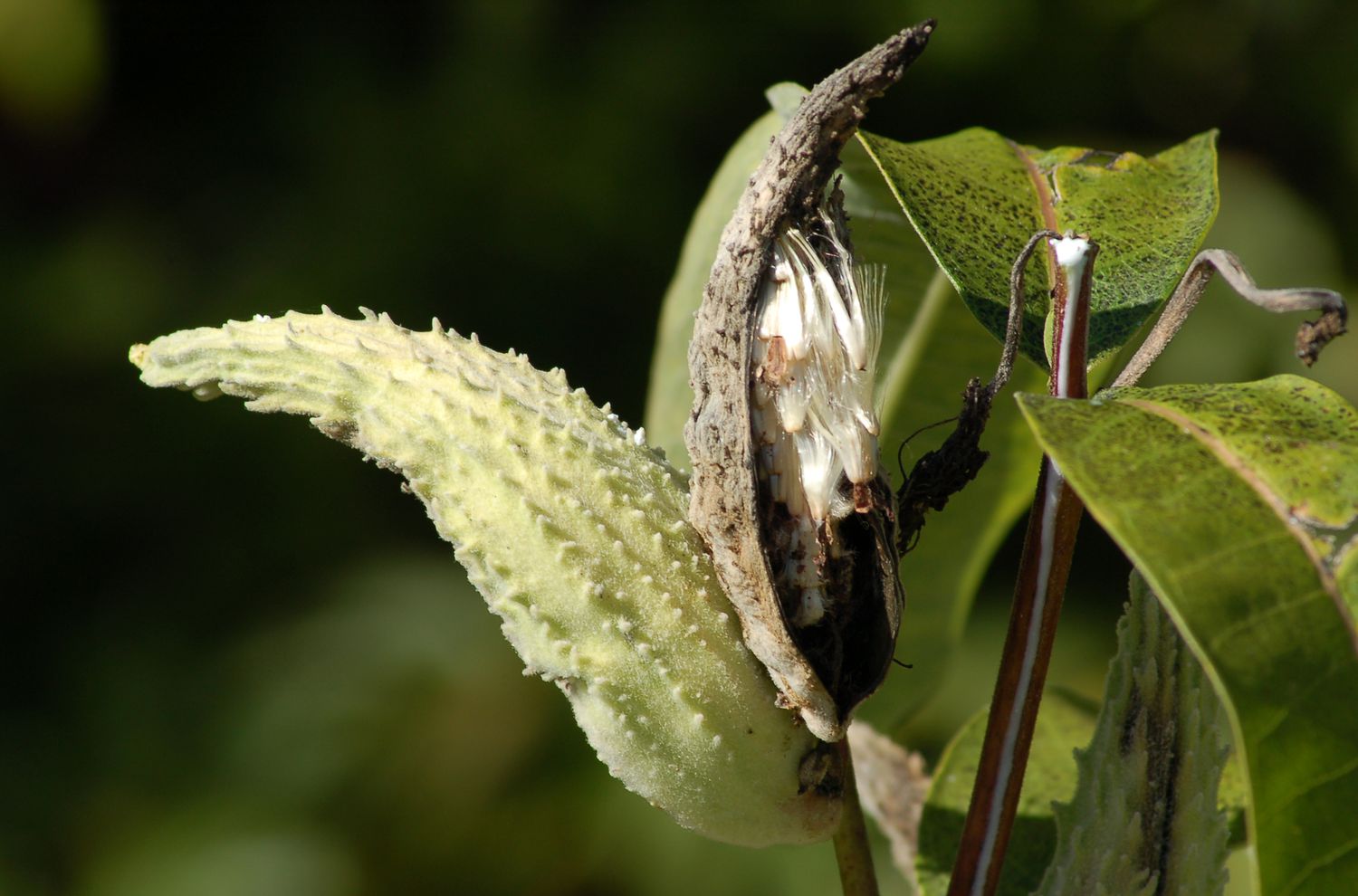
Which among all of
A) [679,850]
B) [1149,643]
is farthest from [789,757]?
[679,850]

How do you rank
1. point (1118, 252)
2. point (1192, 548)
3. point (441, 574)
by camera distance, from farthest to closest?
point (441, 574) → point (1118, 252) → point (1192, 548)

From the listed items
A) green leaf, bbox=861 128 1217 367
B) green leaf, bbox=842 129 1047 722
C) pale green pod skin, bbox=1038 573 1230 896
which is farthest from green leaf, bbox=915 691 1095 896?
green leaf, bbox=861 128 1217 367

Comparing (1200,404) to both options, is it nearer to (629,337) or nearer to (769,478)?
(769,478)

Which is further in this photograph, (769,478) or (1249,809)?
(769,478)

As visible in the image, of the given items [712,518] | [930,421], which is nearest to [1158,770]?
[712,518]

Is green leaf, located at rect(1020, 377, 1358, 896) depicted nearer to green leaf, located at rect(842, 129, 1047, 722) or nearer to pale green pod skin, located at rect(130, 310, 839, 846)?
pale green pod skin, located at rect(130, 310, 839, 846)

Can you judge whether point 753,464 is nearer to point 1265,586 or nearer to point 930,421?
point 1265,586
